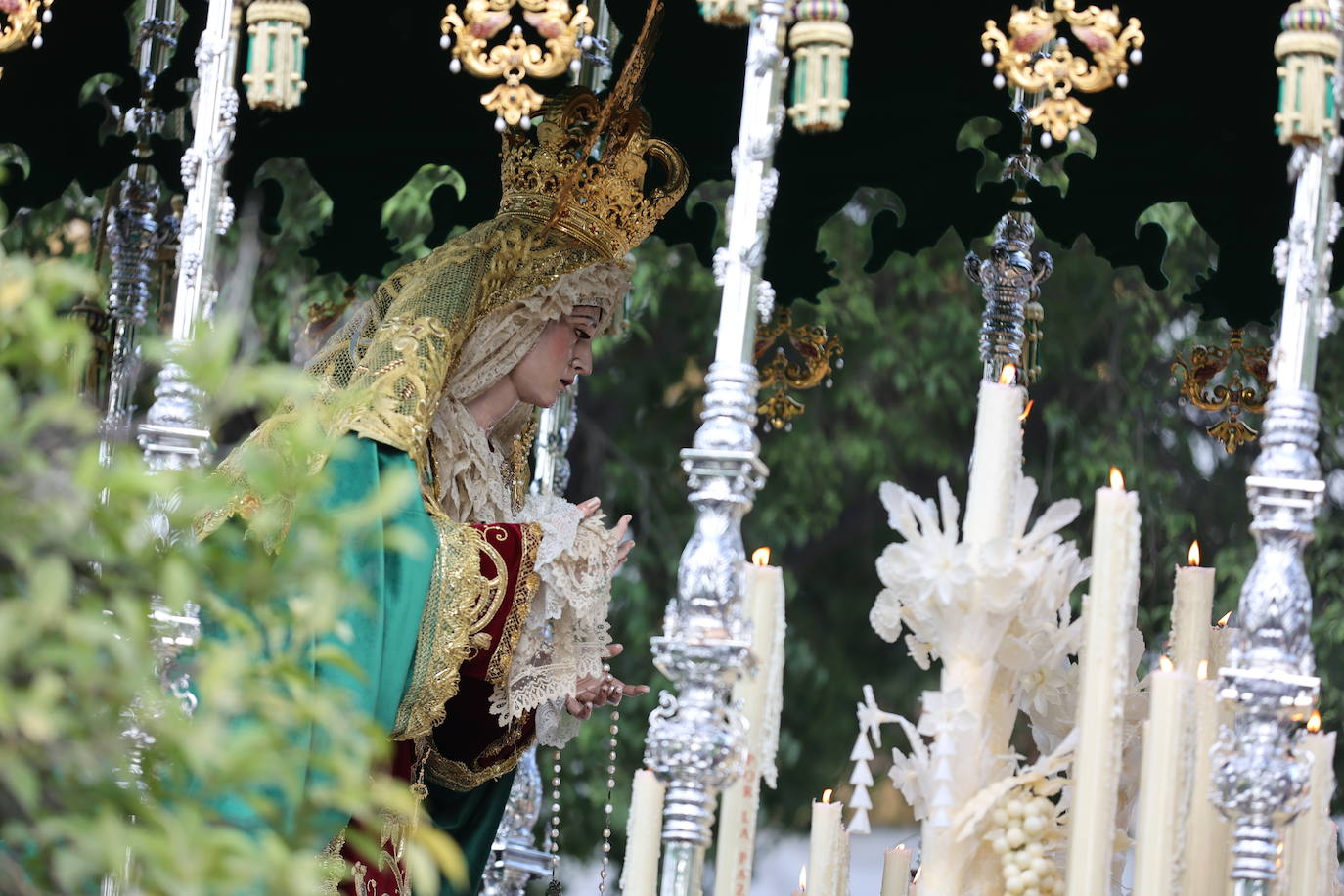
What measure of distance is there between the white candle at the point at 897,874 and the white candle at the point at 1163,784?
37.2 inches

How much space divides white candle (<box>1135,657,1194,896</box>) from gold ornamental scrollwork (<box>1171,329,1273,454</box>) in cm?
249

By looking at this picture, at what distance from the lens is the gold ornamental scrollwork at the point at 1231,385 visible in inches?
252

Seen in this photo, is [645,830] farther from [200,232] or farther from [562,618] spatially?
[200,232]

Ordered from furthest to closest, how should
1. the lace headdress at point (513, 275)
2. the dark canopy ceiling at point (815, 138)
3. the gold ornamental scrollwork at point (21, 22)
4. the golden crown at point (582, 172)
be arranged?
1. the dark canopy ceiling at point (815, 138)
2. the golden crown at point (582, 172)
3. the gold ornamental scrollwork at point (21, 22)
4. the lace headdress at point (513, 275)

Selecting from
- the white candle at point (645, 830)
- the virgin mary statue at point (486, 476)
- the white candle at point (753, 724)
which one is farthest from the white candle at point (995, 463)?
the virgin mary statue at point (486, 476)

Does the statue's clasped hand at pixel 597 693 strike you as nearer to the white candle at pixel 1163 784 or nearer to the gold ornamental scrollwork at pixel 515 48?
the gold ornamental scrollwork at pixel 515 48

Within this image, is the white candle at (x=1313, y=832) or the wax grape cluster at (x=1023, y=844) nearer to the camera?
the wax grape cluster at (x=1023, y=844)

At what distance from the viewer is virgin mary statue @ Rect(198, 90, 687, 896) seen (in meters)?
4.83

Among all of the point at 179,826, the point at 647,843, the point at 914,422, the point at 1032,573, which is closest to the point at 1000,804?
the point at 1032,573

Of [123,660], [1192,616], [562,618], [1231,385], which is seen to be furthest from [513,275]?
[123,660]

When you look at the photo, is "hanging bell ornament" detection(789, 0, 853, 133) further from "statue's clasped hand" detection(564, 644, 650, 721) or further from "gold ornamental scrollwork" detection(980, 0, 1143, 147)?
"statue's clasped hand" detection(564, 644, 650, 721)

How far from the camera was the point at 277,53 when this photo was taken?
14.0 feet

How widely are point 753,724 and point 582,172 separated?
1713mm

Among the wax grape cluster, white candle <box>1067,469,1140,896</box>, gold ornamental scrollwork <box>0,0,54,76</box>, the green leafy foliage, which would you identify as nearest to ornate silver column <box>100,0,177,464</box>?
gold ornamental scrollwork <box>0,0,54,76</box>
